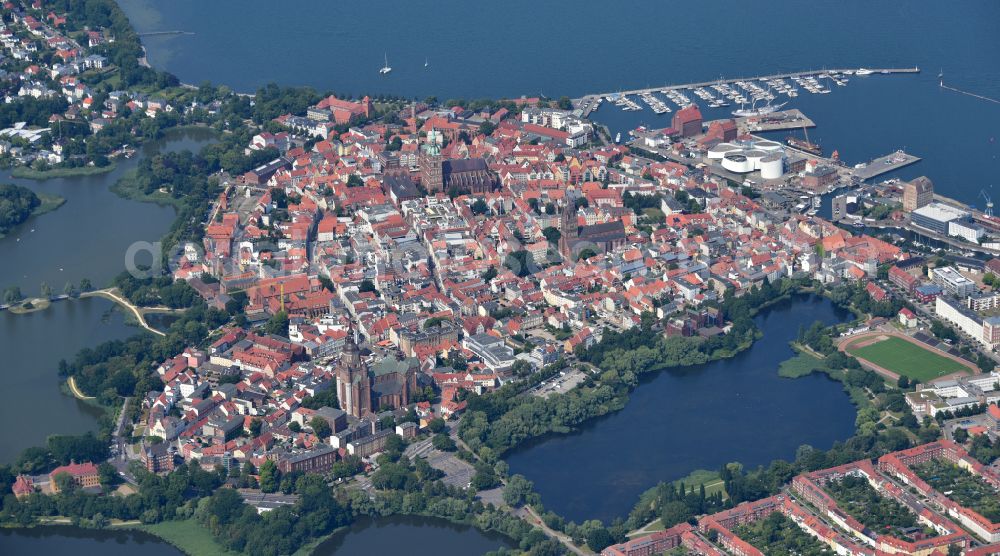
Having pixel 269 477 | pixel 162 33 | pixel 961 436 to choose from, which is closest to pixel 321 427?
pixel 269 477

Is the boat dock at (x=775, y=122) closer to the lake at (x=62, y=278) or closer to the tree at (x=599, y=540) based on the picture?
the lake at (x=62, y=278)

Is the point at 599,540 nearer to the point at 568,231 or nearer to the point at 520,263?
the point at 520,263

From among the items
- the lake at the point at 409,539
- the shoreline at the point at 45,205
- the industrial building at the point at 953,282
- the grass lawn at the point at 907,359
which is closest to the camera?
the lake at the point at 409,539

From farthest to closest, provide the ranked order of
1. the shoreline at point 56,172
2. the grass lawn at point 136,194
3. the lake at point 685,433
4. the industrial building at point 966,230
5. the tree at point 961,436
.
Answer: the shoreline at point 56,172, the grass lawn at point 136,194, the industrial building at point 966,230, the tree at point 961,436, the lake at point 685,433

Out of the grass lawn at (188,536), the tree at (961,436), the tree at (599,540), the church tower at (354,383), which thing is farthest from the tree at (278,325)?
the tree at (961,436)

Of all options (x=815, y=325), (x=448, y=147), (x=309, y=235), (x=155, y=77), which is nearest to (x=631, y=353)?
(x=815, y=325)

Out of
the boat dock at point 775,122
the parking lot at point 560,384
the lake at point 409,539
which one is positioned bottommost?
the lake at point 409,539

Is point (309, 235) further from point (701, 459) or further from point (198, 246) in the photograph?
point (701, 459)

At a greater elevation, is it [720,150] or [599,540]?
[720,150]
